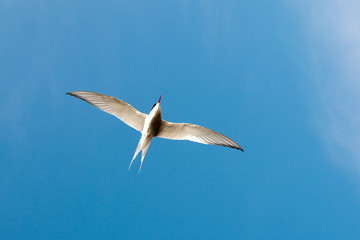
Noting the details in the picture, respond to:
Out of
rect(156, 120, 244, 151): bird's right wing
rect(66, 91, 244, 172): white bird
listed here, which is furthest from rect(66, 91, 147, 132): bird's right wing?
rect(156, 120, 244, 151): bird's right wing

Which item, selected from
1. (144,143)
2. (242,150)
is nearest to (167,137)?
(144,143)

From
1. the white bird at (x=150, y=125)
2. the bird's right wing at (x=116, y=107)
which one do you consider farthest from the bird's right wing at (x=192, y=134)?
the bird's right wing at (x=116, y=107)

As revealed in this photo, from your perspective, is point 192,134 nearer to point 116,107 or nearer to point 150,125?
point 150,125

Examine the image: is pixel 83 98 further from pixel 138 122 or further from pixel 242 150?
pixel 242 150

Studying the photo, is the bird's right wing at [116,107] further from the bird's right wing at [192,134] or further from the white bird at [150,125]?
the bird's right wing at [192,134]

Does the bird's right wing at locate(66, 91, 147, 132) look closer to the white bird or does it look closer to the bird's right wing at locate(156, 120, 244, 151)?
the white bird

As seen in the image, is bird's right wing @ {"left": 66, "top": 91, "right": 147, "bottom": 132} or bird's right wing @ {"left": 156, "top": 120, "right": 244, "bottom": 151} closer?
bird's right wing @ {"left": 156, "top": 120, "right": 244, "bottom": 151}
